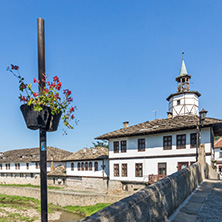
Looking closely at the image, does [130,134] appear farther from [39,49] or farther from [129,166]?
[39,49]

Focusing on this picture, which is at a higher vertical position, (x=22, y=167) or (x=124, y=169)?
(x=124, y=169)

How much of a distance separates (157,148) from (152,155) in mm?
965

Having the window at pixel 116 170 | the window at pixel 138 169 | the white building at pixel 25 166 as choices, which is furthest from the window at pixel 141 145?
the white building at pixel 25 166

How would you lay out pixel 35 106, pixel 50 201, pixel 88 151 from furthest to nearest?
pixel 88 151, pixel 50 201, pixel 35 106

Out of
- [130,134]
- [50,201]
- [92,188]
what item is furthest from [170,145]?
[50,201]

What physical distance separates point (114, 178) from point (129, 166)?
2765mm

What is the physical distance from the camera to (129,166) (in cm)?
2241

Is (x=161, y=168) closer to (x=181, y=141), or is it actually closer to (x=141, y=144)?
(x=141, y=144)

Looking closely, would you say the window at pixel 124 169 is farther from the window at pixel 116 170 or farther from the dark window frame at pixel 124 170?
the window at pixel 116 170

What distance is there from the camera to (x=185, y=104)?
26781 millimetres

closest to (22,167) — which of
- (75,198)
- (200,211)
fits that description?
(75,198)

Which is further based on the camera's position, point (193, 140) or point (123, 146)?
point (123, 146)

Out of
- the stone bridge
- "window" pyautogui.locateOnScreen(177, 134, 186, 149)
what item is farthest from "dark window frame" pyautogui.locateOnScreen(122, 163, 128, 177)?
the stone bridge

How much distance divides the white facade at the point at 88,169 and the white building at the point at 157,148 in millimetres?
1802
